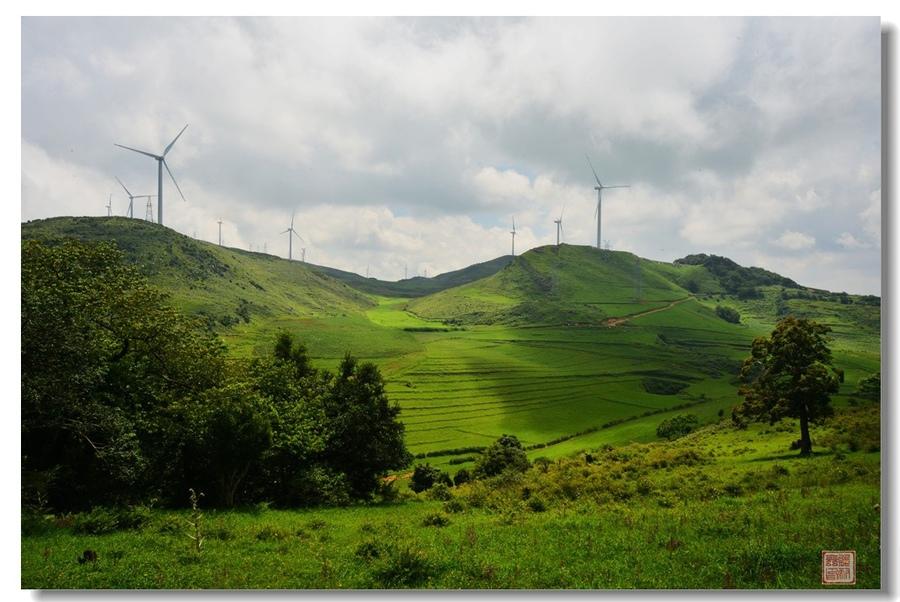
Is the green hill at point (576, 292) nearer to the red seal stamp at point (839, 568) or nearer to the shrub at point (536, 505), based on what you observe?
the shrub at point (536, 505)

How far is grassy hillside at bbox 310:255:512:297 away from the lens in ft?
469

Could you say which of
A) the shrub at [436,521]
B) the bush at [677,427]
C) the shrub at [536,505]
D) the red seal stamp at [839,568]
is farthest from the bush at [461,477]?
the red seal stamp at [839,568]

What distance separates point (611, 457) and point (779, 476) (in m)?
6.55

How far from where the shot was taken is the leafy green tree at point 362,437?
60.1 ft

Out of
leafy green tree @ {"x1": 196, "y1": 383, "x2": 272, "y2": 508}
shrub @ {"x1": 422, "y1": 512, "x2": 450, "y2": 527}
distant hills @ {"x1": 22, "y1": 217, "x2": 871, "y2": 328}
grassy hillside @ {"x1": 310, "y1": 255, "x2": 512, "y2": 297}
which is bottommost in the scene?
shrub @ {"x1": 422, "y1": 512, "x2": 450, "y2": 527}

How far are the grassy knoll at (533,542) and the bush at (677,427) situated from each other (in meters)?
13.6

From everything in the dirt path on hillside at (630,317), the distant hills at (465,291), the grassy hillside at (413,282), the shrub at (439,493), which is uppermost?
the grassy hillside at (413,282)

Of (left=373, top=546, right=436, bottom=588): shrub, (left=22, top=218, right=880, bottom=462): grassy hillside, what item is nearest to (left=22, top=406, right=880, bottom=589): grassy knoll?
(left=373, top=546, right=436, bottom=588): shrub

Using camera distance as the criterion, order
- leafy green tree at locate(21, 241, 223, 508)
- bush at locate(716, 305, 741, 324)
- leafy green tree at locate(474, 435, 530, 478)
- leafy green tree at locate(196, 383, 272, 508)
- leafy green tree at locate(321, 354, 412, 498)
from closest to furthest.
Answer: leafy green tree at locate(21, 241, 223, 508)
leafy green tree at locate(196, 383, 272, 508)
leafy green tree at locate(321, 354, 412, 498)
leafy green tree at locate(474, 435, 530, 478)
bush at locate(716, 305, 741, 324)

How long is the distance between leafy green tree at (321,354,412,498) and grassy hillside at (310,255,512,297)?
349 feet

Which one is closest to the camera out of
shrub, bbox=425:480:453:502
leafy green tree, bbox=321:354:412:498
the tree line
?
the tree line

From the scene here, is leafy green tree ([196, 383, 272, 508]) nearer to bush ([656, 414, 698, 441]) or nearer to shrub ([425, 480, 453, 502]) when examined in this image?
shrub ([425, 480, 453, 502])

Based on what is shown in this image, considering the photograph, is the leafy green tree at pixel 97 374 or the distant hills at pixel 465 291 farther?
the distant hills at pixel 465 291

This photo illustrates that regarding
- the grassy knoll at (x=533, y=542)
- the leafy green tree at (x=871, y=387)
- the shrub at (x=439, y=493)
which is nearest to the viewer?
the grassy knoll at (x=533, y=542)
